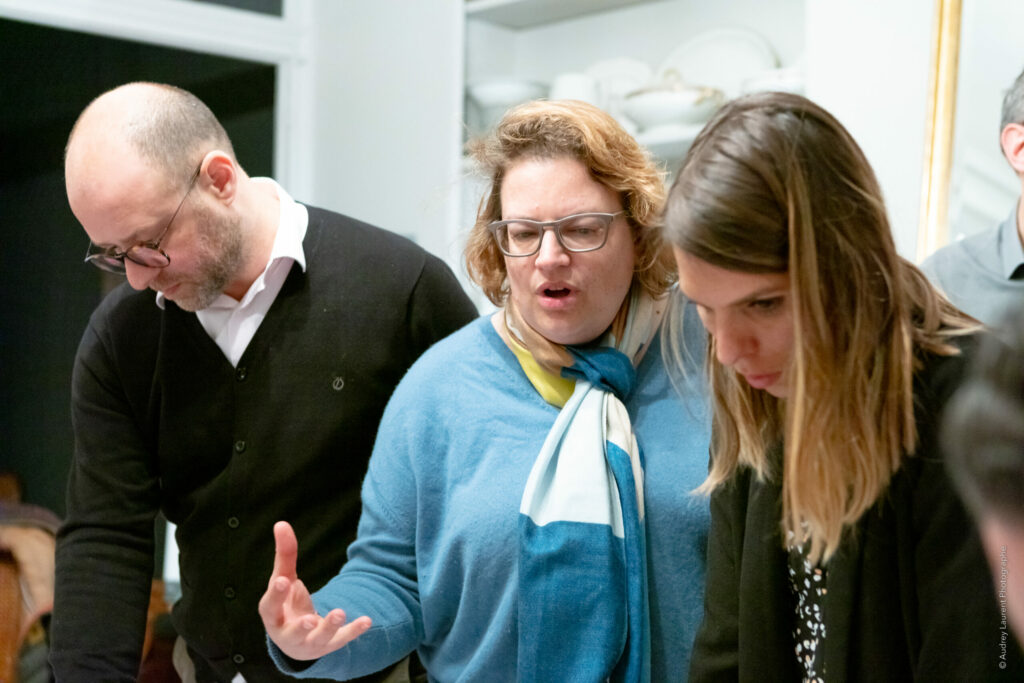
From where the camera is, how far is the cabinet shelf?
109 inches

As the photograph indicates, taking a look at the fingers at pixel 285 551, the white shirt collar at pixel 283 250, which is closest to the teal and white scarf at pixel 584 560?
the fingers at pixel 285 551

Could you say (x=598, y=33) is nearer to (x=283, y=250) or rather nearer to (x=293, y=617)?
(x=283, y=250)

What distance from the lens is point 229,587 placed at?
5.24 ft

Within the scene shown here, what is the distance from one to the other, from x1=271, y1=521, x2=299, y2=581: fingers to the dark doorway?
192 centimetres

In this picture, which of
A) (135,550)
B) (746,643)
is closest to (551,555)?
(746,643)

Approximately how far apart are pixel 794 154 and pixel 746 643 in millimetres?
500

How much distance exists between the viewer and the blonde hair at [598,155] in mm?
1290

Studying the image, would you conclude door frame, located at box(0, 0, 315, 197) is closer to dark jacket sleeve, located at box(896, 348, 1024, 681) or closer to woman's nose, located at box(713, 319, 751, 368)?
woman's nose, located at box(713, 319, 751, 368)

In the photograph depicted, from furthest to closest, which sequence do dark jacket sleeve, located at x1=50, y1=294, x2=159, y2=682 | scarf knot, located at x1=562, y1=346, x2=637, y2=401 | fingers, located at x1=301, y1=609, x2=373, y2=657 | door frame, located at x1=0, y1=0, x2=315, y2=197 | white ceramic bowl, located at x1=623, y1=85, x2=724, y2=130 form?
door frame, located at x1=0, y1=0, x2=315, y2=197 → white ceramic bowl, located at x1=623, y1=85, x2=724, y2=130 → dark jacket sleeve, located at x1=50, y1=294, x2=159, y2=682 → scarf knot, located at x1=562, y1=346, x2=637, y2=401 → fingers, located at x1=301, y1=609, x2=373, y2=657

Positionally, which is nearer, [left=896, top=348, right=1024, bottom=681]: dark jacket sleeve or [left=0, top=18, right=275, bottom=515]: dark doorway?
[left=896, top=348, right=1024, bottom=681]: dark jacket sleeve

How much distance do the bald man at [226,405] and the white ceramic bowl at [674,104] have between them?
1.01 metres

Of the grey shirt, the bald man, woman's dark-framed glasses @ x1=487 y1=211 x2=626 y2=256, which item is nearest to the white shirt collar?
the bald man

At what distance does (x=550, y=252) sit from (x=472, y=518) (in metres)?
0.36

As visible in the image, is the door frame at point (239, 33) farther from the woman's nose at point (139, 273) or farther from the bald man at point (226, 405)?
the woman's nose at point (139, 273)
